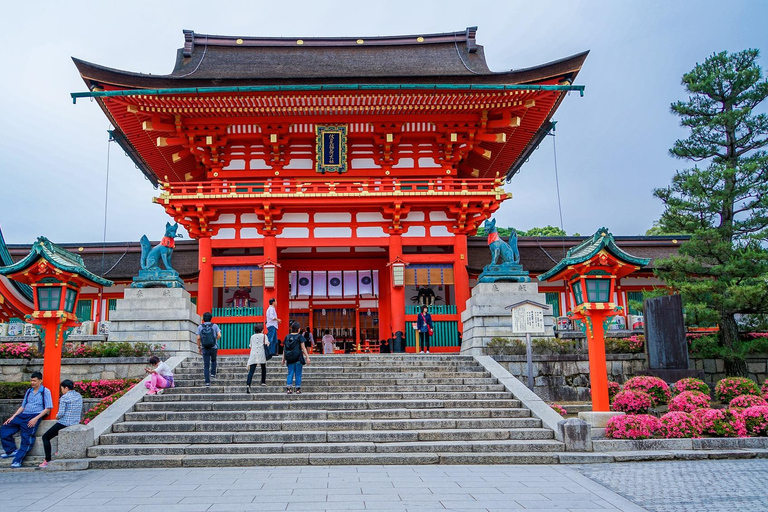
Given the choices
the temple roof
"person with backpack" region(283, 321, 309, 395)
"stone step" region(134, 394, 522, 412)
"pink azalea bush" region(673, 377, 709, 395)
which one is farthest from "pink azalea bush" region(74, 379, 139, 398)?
"pink azalea bush" region(673, 377, 709, 395)

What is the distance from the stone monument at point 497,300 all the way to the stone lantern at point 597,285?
339 cm

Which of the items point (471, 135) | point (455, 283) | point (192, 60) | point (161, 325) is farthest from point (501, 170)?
point (161, 325)

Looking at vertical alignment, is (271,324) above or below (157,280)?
below

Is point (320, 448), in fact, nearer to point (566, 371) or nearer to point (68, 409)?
point (68, 409)

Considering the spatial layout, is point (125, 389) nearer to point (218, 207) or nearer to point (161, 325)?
point (161, 325)

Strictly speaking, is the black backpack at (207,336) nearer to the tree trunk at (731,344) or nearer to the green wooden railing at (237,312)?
the green wooden railing at (237,312)

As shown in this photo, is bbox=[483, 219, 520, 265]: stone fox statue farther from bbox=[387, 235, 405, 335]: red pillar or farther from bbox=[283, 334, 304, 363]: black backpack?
bbox=[283, 334, 304, 363]: black backpack

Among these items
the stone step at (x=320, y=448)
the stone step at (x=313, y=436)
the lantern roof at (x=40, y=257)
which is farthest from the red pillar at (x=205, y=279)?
the stone step at (x=320, y=448)

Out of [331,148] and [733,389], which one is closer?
[733,389]

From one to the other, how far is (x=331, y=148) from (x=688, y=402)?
43.3 ft

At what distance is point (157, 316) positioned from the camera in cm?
1498

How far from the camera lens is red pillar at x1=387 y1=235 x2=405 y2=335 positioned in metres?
18.3

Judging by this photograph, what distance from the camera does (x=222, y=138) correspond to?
19281 millimetres

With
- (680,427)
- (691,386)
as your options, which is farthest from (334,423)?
(691,386)
